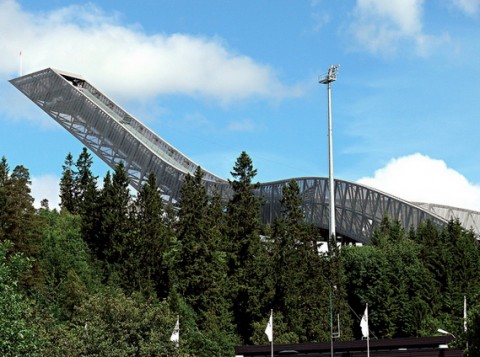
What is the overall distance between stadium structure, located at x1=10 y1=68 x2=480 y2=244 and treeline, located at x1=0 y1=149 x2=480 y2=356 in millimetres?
14479

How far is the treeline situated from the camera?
8350 cm

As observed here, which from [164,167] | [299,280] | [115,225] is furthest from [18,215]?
[164,167]

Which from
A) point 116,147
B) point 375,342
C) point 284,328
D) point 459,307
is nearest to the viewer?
point 375,342

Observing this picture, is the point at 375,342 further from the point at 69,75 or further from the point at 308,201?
the point at 69,75

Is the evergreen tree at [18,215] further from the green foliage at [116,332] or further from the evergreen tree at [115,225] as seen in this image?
the green foliage at [116,332]

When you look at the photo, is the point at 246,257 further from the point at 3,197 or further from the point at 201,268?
the point at 3,197

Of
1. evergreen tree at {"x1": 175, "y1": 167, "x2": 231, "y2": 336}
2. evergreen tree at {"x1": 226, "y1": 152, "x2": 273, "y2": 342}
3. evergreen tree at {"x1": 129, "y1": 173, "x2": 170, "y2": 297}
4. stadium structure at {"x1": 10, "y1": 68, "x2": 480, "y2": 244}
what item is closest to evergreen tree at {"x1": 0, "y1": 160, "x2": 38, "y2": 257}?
evergreen tree at {"x1": 129, "y1": 173, "x2": 170, "y2": 297}

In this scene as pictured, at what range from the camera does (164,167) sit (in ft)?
431

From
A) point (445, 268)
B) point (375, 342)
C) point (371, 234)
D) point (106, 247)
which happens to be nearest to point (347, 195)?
point (371, 234)

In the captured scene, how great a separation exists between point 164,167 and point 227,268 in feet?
127

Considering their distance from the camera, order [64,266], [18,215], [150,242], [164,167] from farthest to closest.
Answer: [164,167]
[150,242]
[64,266]
[18,215]

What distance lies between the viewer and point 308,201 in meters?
128

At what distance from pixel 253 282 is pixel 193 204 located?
9.46 m

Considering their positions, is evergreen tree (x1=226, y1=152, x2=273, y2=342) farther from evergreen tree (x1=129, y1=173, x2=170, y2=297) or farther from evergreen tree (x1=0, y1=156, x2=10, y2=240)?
evergreen tree (x1=0, y1=156, x2=10, y2=240)
